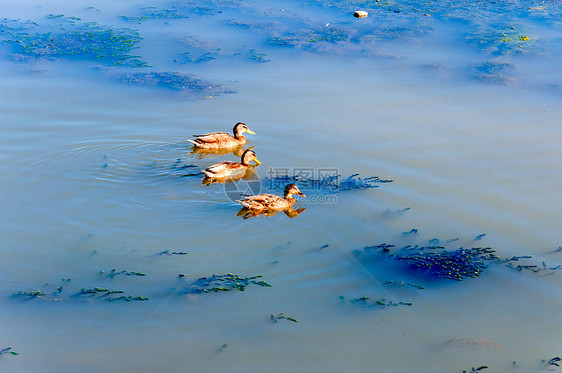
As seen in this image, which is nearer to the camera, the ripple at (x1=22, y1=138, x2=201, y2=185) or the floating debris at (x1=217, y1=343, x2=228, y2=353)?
the floating debris at (x1=217, y1=343, x2=228, y2=353)

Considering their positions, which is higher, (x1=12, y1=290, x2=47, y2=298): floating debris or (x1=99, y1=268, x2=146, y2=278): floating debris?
(x1=99, y1=268, x2=146, y2=278): floating debris

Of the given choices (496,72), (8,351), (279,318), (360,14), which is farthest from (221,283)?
(360,14)

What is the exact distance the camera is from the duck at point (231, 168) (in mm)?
10266

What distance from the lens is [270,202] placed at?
9.24m

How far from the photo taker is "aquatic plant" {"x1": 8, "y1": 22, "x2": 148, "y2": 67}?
613 inches

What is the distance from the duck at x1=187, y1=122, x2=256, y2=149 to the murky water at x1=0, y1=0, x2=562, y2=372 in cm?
27

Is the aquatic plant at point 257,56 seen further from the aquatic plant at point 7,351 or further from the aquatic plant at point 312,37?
the aquatic plant at point 7,351

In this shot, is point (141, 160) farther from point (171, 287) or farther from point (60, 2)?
point (60, 2)

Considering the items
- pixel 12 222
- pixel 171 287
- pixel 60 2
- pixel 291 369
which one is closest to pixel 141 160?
pixel 12 222

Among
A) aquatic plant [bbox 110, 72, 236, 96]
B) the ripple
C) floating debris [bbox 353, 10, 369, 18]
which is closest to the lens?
A: the ripple

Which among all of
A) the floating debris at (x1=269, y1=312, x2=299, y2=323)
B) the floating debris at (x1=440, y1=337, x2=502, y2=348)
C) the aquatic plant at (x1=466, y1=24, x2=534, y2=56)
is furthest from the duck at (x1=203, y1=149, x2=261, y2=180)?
the aquatic plant at (x1=466, y1=24, x2=534, y2=56)

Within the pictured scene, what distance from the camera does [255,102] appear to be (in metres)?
13.0

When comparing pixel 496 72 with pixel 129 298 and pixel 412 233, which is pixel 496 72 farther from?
pixel 129 298

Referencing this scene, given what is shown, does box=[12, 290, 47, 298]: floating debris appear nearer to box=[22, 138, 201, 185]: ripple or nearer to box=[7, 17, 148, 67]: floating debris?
box=[22, 138, 201, 185]: ripple
